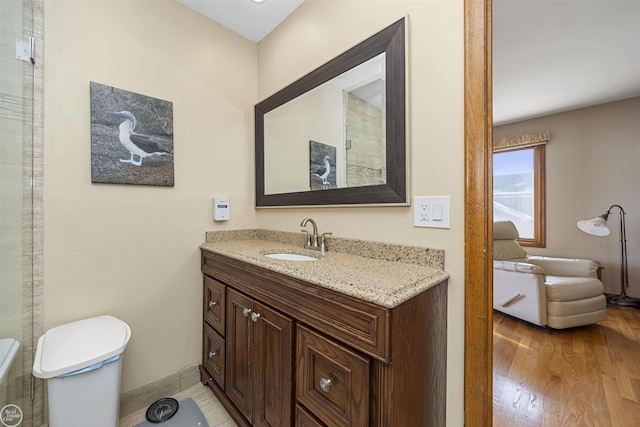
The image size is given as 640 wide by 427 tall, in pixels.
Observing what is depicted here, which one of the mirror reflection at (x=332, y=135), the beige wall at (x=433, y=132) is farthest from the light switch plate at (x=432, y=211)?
the mirror reflection at (x=332, y=135)

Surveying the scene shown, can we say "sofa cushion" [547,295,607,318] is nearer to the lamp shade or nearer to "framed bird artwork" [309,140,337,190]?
the lamp shade

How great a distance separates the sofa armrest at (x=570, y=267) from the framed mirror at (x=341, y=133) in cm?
322

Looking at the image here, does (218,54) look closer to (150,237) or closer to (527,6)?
(150,237)

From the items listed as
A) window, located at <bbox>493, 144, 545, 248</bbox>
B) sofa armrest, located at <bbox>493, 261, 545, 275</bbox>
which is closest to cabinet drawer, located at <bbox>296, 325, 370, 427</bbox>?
sofa armrest, located at <bbox>493, 261, 545, 275</bbox>

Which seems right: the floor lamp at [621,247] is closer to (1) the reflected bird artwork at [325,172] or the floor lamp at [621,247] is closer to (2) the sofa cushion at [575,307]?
(2) the sofa cushion at [575,307]

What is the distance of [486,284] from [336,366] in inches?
24.0

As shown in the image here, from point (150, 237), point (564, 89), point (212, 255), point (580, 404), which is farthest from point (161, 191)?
point (564, 89)

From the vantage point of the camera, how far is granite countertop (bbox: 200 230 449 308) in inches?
30.4

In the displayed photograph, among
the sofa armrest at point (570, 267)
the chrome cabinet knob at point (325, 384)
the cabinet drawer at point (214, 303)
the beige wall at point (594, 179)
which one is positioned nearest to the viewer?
the chrome cabinet knob at point (325, 384)

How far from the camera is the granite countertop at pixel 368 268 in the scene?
77cm

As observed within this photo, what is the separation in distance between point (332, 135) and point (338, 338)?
3.71 ft

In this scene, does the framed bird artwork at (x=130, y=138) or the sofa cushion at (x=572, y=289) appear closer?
the framed bird artwork at (x=130, y=138)

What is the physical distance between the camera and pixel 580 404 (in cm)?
158

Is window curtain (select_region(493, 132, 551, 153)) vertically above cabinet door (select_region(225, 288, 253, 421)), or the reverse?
window curtain (select_region(493, 132, 551, 153))
